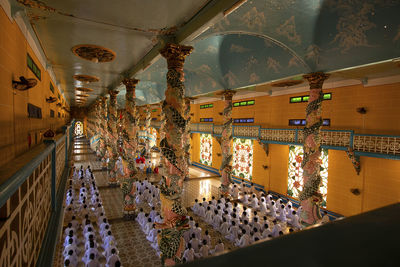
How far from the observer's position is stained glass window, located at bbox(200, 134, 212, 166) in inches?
800

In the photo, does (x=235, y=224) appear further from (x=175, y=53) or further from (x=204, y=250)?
(x=175, y=53)

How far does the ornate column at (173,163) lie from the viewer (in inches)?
227

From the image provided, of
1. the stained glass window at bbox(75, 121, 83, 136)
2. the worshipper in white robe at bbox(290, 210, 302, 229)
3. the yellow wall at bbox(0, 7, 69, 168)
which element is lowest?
the worshipper in white robe at bbox(290, 210, 302, 229)

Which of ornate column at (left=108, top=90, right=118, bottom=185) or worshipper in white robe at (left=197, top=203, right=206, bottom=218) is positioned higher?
ornate column at (left=108, top=90, right=118, bottom=185)

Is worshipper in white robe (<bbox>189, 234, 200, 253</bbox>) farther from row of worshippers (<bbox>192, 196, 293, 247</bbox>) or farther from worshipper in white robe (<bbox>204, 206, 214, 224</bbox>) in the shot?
worshipper in white robe (<bbox>204, 206, 214, 224</bbox>)

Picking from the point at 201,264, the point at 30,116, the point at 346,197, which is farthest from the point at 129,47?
the point at 346,197

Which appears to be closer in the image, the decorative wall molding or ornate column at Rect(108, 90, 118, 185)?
the decorative wall molding

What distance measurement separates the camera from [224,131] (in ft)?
42.5

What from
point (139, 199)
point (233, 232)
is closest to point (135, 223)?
point (139, 199)

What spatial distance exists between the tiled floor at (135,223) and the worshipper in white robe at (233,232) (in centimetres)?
19

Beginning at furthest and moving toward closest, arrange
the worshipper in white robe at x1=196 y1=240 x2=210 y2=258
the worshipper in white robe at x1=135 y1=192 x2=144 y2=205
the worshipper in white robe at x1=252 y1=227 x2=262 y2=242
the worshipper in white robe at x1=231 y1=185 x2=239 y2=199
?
the worshipper in white robe at x1=231 y1=185 x2=239 y2=199, the worshipper in white robe at x1=135 y1=192 x2=144 y2=205, the worshipper in white robe at x1=252 y1=227 x2=262 y2=242, the worshipper in white robe at x1=196 y1=240 x2=210 y2=258

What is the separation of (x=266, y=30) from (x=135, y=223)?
9464mm

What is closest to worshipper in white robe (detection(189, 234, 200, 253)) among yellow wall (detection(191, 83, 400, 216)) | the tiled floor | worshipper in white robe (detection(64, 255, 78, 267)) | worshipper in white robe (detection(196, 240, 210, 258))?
worshipper in white robe (detection(196, 240, 210, 258))

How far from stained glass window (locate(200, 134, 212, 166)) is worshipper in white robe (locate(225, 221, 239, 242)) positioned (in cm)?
1148
